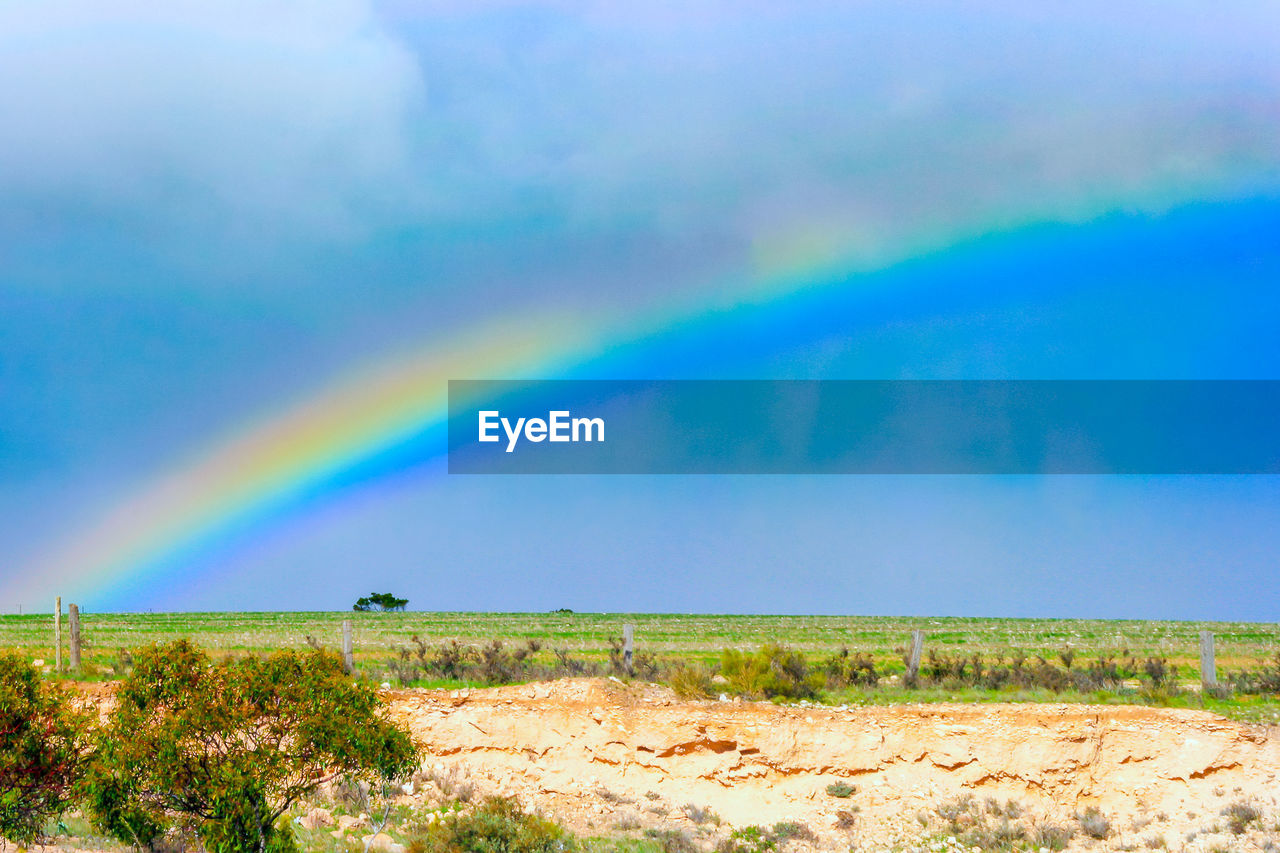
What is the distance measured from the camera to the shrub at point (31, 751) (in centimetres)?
1287

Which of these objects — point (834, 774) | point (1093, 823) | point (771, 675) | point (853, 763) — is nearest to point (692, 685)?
point (771, 675)

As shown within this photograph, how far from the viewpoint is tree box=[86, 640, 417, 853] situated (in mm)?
12266

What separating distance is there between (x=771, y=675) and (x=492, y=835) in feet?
32.6

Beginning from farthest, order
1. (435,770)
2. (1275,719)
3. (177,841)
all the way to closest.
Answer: (435,770) → (1275,719) → (177,841)

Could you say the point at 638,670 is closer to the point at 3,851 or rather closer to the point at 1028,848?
the point at 1028,848

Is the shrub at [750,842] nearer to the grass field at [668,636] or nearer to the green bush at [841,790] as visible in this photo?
the green bush at [841,790]

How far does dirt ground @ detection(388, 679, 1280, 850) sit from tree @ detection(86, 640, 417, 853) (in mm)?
8980

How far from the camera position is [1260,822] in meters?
18.9

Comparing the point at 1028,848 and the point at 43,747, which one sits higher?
the point at 43,747

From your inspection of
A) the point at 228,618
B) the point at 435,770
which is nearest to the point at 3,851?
the point at 435,770

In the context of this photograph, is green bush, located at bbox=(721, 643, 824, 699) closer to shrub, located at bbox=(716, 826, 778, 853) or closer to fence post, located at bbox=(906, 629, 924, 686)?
fence post, located at bbox=(906, 629, 924, 686)

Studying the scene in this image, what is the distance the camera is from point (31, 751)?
515 inches

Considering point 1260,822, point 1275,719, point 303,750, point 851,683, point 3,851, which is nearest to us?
point 303,750

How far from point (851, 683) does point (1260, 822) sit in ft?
32.3
